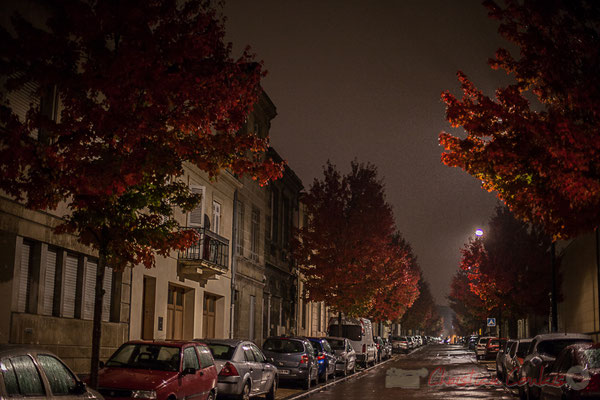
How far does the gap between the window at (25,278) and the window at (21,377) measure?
9.68 meters

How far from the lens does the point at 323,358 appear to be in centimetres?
2730

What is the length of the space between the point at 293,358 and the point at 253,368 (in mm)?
5788

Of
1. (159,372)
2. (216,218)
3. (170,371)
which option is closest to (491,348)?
(216,218)

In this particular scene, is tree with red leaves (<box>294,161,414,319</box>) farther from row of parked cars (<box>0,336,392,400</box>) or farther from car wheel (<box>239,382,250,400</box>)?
car wheel (<box>239,382,250,400</box>)

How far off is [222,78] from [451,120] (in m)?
5.30

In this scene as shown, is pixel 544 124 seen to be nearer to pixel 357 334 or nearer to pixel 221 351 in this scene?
pixel 221 351

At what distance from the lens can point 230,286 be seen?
3291 centimetres

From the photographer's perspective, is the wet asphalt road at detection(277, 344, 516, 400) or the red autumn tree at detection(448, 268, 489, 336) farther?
the red autumn tree at detection(448, 268, 489, 336)

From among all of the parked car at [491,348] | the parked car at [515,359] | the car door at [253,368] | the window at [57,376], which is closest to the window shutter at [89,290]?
the car door at [253,368]

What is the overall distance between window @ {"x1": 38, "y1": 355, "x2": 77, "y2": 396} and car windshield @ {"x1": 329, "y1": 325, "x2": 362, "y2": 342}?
108 ft

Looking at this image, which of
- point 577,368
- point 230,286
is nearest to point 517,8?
point 577,368

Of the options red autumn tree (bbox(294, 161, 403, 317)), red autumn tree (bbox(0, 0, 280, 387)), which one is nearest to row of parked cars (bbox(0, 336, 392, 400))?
red autumn tree (bbox(0, 0, 280, 387))

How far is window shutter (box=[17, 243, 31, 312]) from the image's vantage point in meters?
17.1

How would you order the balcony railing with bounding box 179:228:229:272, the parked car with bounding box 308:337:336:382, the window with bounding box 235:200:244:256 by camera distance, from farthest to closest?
the window with bounding box 235:200:244:256 → the parked car with bounding box 308:337:336:382 → the balcony railing with bounding box 179:228:229:272
